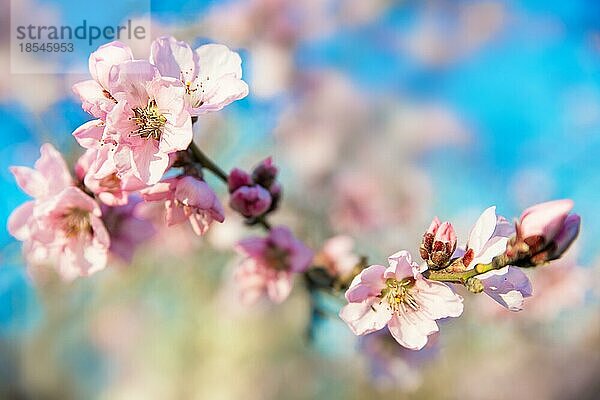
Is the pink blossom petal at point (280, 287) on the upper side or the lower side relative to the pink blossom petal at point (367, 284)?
lower

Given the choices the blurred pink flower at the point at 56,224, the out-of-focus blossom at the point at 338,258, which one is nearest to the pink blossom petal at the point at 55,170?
the blurred pink flower at the point at 56,224

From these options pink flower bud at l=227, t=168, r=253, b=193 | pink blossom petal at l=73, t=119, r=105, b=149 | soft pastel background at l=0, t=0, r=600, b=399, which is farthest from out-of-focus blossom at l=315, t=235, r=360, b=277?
soft pastel background at l=0, t=0, r=600, b=399

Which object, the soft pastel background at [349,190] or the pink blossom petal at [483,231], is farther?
the soft pastel background at [349,190]

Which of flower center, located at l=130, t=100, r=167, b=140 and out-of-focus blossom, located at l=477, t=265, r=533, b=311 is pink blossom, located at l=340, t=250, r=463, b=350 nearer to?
out-of-focus blossom, located at l=477, t=265, r=533, b=311

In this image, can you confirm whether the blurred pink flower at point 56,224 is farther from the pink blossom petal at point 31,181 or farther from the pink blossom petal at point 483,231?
the pink blossom petal at point 483,231

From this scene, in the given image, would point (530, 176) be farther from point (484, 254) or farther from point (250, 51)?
point (484, 254)

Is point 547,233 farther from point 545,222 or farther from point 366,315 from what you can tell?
point 366,315
